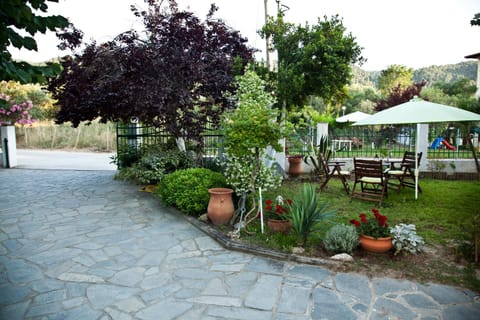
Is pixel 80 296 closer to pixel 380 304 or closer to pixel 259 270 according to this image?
pixel 259 270

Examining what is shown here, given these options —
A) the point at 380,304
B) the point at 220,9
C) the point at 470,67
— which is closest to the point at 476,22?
the point at 380,304

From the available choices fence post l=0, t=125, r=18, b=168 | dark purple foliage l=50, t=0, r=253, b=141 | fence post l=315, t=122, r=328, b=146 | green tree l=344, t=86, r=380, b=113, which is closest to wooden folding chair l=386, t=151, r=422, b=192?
fence post l=315, t=122, r=328, b=146

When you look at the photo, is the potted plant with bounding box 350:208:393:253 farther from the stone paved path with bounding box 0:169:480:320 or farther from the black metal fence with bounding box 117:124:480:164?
the black metal fence with bounding box 117:124:480:164

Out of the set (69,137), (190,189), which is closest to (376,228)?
(190,189)

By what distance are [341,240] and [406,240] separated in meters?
0.82

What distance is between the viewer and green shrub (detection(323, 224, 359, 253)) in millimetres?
4182

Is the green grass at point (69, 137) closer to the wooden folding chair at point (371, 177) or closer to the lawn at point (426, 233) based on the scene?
the lawn at point (426, 233)

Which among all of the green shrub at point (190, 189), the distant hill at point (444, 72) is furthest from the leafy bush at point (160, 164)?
the distant hill at point (444, 72)

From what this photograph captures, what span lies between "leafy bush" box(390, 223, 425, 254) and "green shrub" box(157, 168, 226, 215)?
3.25 m

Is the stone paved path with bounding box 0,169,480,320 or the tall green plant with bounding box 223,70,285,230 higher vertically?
the tall green plant with bounding box 223,70,285,230

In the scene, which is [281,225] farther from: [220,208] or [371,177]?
[371,177]

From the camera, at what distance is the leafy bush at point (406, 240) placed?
4.11 m

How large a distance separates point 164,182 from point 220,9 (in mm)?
4731

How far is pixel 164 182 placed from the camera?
22.4 ft
